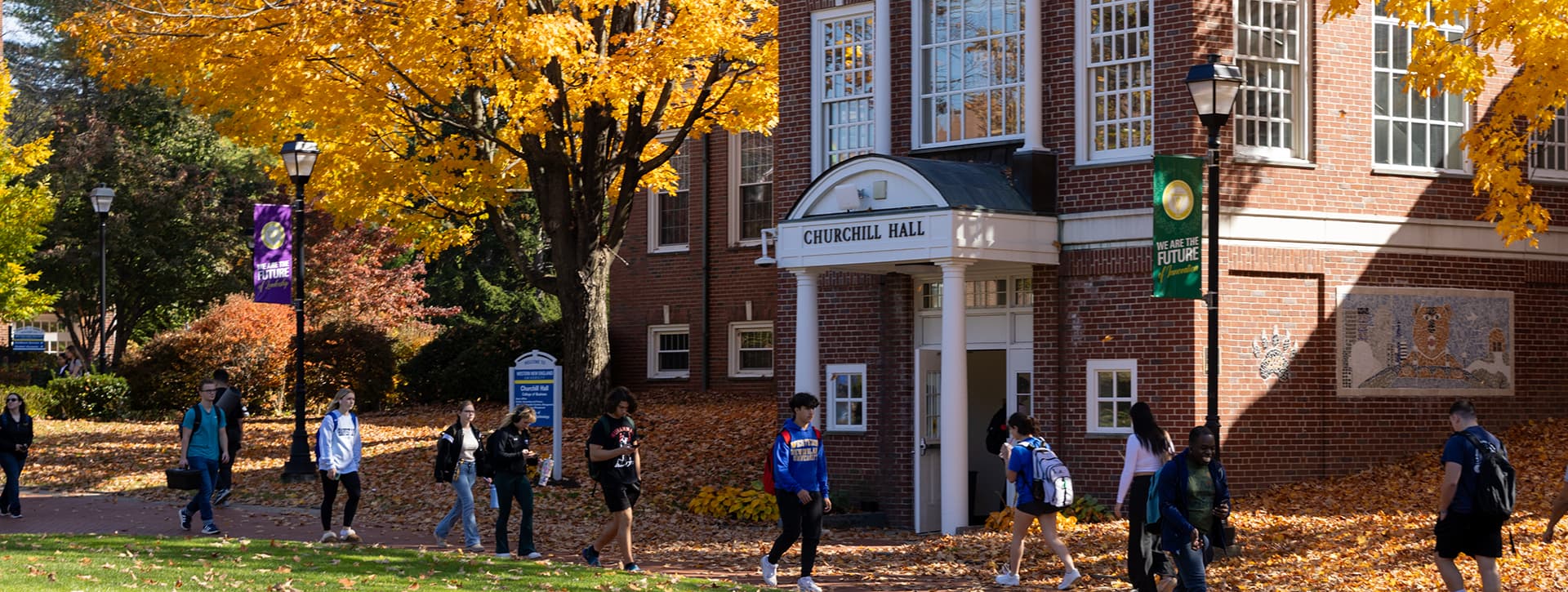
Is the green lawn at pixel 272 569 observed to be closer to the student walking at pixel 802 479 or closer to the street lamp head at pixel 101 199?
the student walking at pixel 802 479

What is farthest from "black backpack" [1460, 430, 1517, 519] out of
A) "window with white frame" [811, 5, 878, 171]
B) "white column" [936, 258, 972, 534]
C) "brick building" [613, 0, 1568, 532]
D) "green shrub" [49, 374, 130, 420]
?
"green shrub" [49, 374, 130, 420]

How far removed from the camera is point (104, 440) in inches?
1083

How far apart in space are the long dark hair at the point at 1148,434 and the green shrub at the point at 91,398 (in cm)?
2514

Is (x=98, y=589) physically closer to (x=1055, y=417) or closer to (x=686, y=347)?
(x=1055, y=417)

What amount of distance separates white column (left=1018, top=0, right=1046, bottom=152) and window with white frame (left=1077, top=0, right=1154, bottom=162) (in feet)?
1.52

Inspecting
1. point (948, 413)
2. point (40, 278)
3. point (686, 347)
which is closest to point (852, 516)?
point (948, 413)

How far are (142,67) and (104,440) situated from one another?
7331mm

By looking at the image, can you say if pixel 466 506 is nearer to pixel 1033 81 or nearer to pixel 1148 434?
pixel 1148 434

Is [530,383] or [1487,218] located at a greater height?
[1487,218]

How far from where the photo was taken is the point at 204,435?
1766 cm

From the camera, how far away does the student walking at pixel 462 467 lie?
16.3 m

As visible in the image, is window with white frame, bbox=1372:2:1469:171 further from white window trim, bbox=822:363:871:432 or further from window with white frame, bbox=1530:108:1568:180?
white window trim, bbox=822:363:871:432

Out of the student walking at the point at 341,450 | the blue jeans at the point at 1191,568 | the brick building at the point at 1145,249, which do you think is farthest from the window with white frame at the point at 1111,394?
the student walking at the point at 341,450

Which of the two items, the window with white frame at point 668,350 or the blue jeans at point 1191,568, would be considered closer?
the blue jeans at point 1191,568
